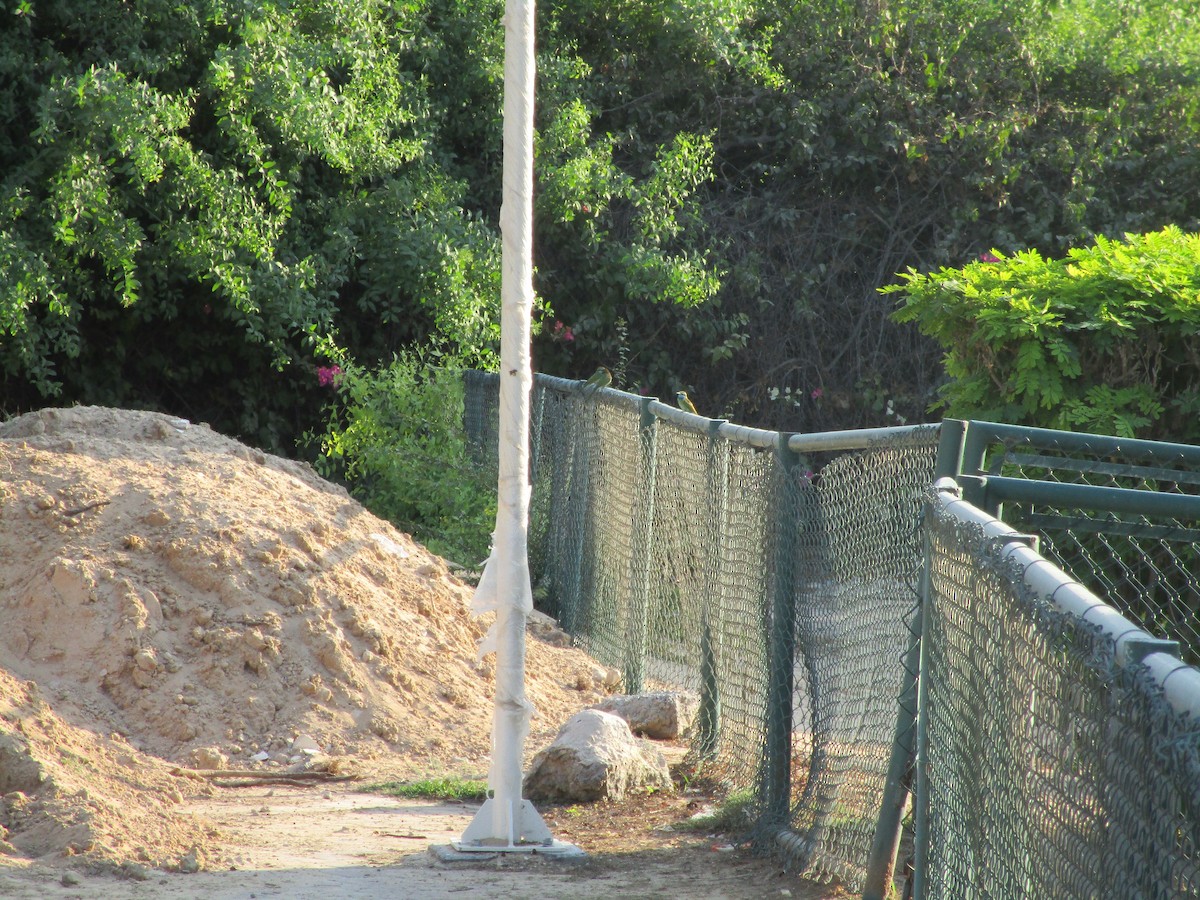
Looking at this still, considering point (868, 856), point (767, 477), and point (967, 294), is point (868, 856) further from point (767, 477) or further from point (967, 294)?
point (967, 294)

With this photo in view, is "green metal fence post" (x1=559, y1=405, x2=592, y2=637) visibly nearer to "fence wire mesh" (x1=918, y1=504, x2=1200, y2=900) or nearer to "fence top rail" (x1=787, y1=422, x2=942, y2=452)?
"fence top rail" (x1=787, y1=422, x2=942, y2=452)

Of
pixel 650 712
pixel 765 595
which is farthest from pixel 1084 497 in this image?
pixel 650 712

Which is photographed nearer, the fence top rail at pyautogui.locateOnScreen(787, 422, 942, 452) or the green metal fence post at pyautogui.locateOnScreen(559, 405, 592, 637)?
the fence top rail at pyautogui.locateOnScreen(787, 422, 942, 452)

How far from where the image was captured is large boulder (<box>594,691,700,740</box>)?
6.08 meters

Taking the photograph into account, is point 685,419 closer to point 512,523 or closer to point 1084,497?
point 512,523

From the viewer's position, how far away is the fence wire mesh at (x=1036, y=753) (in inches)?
49.9

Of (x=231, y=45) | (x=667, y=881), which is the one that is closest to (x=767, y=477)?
(x=667, y=881)

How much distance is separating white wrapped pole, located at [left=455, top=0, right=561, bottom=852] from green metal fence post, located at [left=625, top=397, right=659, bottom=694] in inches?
86.7

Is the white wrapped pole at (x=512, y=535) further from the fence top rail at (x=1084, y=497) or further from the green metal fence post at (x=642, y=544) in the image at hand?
the green metal fence post at (x=642, y=544)

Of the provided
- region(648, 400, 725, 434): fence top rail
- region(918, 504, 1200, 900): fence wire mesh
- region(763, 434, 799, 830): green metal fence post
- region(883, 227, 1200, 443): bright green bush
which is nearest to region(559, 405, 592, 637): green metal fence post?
region(648, 400, 725, 434): fence top rail

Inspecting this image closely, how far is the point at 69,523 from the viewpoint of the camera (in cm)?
643

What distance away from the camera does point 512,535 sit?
4.47 metres

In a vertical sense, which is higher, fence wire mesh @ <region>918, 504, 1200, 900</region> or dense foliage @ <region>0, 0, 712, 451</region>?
dense foliage @ <region>0, 0, 712, 451</region>

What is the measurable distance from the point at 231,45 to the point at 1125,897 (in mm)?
9909
